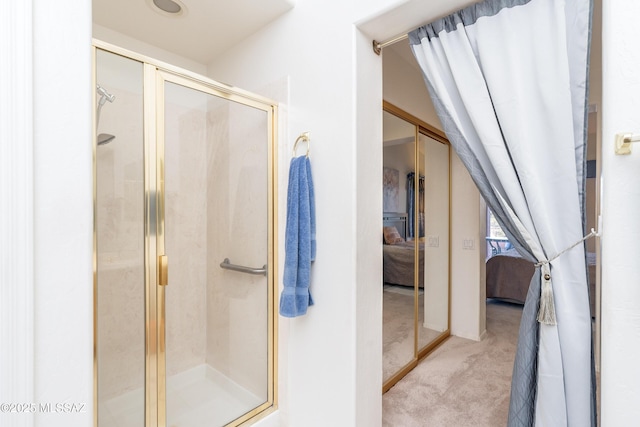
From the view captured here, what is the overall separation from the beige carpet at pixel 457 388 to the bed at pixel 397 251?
0.73 metres

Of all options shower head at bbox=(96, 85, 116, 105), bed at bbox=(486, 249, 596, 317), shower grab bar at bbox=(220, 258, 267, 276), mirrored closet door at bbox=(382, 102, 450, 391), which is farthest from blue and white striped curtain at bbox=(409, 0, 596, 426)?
bed at bbox=(486, 249, 596, 317)

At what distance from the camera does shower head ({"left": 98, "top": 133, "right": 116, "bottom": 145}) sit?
137cm

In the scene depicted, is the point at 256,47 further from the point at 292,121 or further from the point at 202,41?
the point at 292,121

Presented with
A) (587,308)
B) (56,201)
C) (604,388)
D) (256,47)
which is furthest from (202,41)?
(604,388)

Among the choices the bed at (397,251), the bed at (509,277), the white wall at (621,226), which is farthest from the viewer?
the bed at (509,277)

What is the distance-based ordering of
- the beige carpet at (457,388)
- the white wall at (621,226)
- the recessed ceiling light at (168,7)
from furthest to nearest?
the beige carpet at (457,388)
the recessed ceiling light at (168,7)
the white wall at (621,226)

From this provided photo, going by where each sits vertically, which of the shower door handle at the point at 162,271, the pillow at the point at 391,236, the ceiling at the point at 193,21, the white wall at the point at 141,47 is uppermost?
the ceiling at the point at 193,21

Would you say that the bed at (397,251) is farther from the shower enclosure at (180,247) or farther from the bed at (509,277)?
the bed at (509,277)

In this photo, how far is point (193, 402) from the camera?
5.68 ft

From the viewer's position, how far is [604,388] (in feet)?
3.09

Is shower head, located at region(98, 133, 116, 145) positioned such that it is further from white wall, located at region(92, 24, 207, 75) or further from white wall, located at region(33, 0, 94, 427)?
white wall, located at region(92, 24, 207, 75)

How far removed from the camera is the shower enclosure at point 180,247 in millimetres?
1420

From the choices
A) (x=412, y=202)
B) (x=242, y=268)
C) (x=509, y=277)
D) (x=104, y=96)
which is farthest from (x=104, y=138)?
(x=509, y=277)

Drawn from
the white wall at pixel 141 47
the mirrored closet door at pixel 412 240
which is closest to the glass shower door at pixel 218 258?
the white wall at pixel 141 47
